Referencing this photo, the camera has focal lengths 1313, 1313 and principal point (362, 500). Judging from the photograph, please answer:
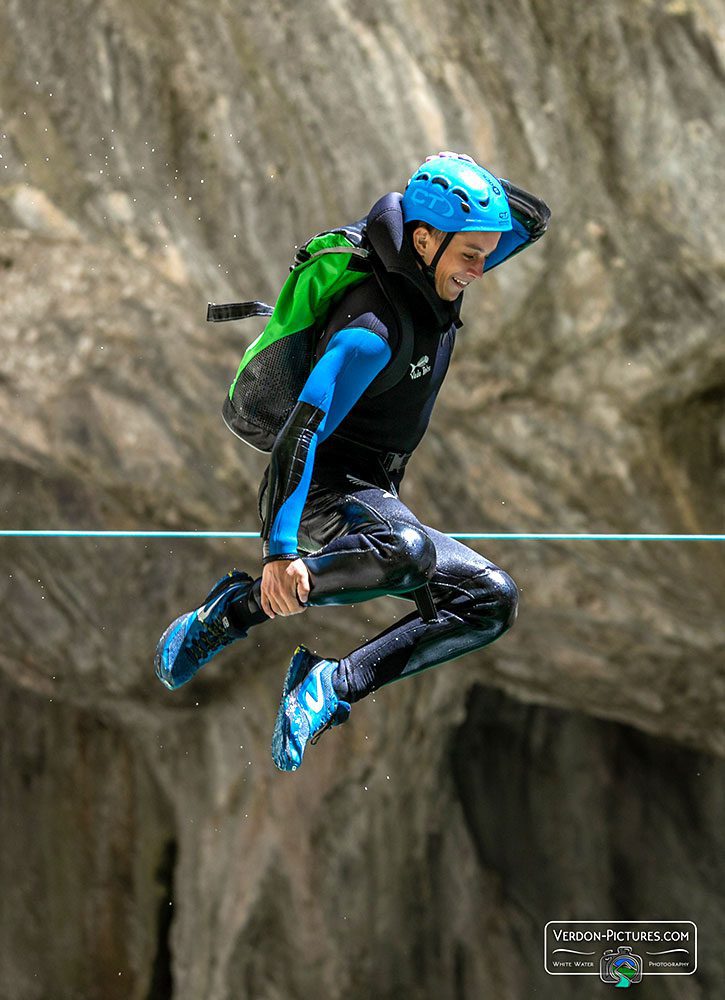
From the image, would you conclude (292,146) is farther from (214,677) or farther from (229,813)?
(229,813)

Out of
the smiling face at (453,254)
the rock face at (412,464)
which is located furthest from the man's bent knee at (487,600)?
the rock face at (412,464)

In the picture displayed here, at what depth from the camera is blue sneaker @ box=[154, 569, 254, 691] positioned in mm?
2535

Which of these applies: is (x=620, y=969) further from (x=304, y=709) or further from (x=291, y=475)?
(x=291, y=475)

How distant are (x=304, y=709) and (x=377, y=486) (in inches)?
16.9

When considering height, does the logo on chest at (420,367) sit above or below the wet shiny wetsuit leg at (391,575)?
above

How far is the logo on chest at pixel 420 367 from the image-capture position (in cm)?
230

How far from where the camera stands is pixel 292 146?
453 cm

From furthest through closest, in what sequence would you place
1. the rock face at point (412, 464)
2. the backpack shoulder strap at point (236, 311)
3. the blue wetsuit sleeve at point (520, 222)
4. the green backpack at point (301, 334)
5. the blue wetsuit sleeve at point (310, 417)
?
the rock face at point (412, 464), the backpack shoulder strap at point (236, 311), the blue wetsuit sleeve at point (520, 222), the green backpack at point (301, 334), the blue wetsuit sleeve at point (310, 417)

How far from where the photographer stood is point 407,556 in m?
2.21

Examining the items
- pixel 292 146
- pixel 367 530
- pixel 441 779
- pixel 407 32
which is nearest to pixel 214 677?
pixel 441 779

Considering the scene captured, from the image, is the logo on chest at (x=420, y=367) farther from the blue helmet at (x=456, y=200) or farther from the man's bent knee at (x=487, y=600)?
the man's bent knee at (x=487, y=600)

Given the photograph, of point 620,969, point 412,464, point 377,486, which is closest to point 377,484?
point 377,486

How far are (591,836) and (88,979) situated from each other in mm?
2748

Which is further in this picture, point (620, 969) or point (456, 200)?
point (620, 969)
